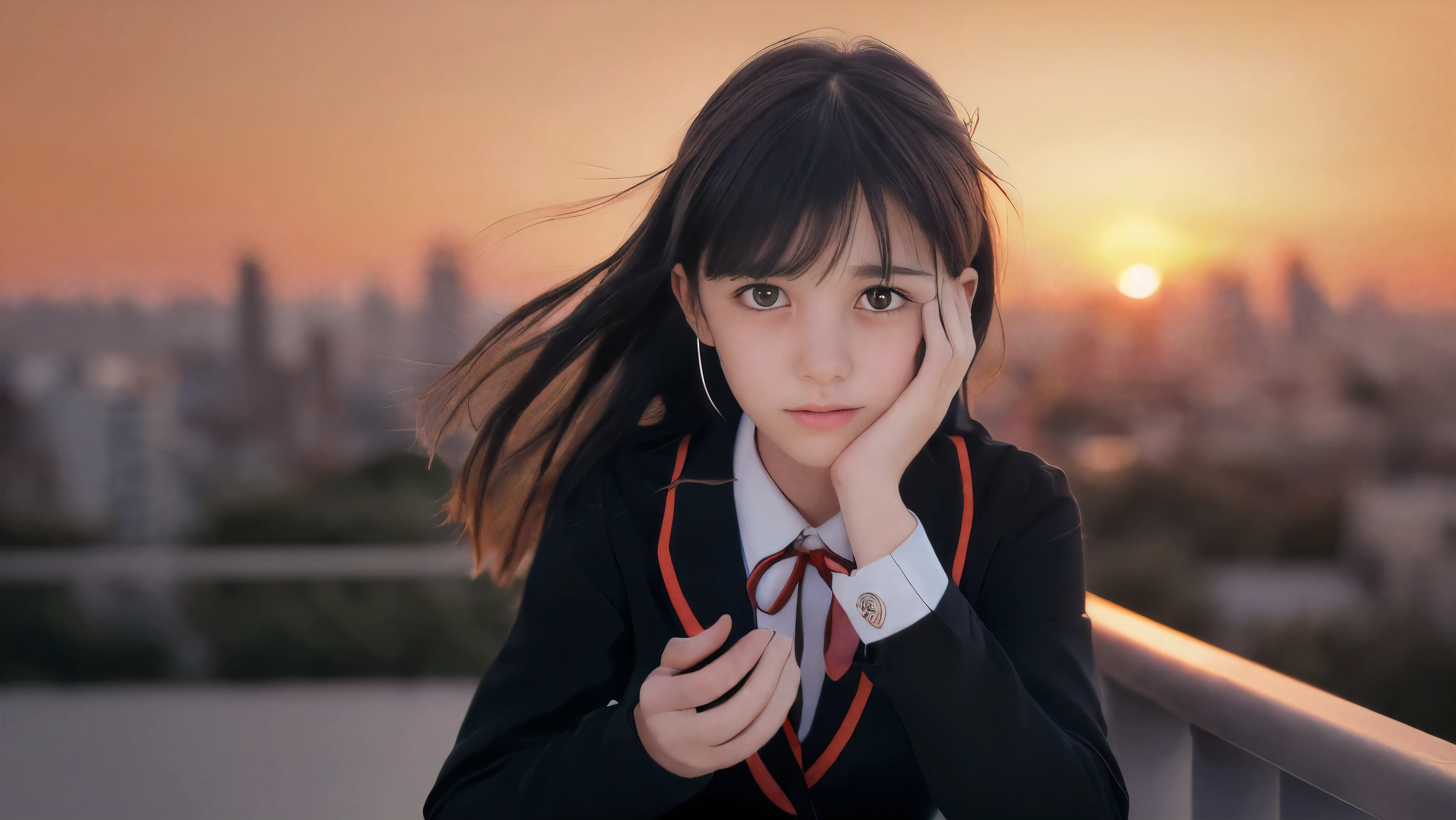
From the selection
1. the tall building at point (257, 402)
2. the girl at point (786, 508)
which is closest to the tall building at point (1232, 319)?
the girl at point (786, 508)

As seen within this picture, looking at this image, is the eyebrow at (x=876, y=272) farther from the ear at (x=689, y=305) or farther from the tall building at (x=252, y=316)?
the tall building at (x=252, y=316)

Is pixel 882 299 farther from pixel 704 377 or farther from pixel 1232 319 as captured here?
pixel 1232 319

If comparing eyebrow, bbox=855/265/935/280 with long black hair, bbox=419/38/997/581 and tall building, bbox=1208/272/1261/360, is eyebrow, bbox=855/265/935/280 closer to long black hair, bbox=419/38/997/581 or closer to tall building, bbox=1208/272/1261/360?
long black hair, bbox=419/38/997/581

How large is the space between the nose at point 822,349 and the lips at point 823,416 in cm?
3

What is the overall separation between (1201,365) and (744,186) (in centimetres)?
571

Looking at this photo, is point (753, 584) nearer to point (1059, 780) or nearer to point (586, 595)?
point (586, 595)

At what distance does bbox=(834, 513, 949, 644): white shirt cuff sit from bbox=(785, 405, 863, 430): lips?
0.12 metres

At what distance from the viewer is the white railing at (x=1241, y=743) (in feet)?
2.28

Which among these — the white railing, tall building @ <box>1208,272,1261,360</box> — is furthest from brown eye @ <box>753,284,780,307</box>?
tall building @ <box>1208,272,1261,360</box>

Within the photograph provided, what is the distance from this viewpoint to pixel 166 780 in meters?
3.18

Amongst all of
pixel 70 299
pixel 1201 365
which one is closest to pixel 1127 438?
pixel 1201 365

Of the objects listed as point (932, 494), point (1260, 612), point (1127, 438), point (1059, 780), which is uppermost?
point (932, 494)

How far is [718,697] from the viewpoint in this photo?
782mm

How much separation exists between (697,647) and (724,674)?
0.12 ft
